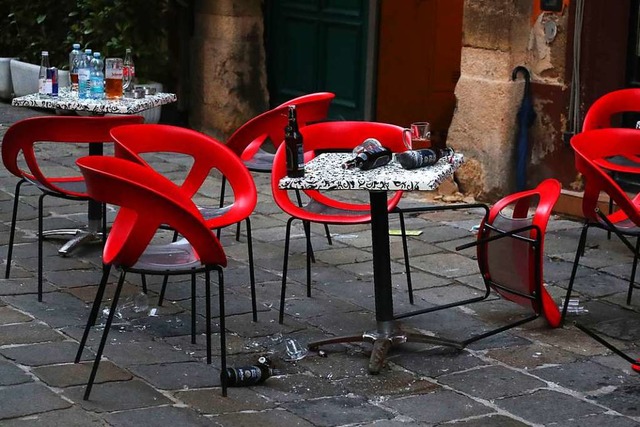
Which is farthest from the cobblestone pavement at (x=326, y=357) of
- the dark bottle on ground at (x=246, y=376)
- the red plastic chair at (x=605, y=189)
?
the red plastic chair at (x=605, y=189)

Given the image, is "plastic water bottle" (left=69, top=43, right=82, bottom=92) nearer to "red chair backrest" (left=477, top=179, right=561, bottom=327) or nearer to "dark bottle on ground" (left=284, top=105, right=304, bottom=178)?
"dark bottle on ground" (left=284, top=105, right=304, bottom=178)

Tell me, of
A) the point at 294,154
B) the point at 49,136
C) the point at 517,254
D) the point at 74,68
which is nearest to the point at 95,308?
the point at 294,154

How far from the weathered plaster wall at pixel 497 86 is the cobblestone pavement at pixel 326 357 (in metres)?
1.14

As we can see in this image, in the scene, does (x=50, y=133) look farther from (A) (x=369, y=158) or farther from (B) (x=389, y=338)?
(B) (x=389, y=338)

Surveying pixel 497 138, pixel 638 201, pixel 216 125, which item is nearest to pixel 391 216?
pixel 497 138

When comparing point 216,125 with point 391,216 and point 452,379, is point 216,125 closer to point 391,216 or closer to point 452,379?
point 391,216

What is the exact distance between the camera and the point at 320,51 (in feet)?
32.4

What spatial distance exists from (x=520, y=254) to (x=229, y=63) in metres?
5.18

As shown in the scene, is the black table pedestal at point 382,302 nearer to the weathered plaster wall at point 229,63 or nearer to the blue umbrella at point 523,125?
the blue umbrella at point 523,125

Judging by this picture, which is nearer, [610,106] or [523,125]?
[610,106]

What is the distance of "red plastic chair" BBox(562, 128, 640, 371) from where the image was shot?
17.6ft

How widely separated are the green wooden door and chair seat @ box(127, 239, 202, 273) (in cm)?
460

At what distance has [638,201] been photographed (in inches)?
238

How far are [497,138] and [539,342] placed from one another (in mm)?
2866
